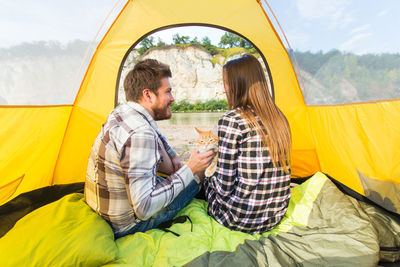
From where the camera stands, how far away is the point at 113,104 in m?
2.14

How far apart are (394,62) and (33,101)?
245cm

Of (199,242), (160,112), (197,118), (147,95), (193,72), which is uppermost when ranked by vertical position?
(193,72)

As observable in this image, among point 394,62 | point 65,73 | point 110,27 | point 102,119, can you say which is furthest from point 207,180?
point 110,27

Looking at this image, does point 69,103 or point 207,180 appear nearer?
point 207,180

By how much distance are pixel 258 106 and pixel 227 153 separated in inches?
12.5

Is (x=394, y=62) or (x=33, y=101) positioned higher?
(x=394, y=62)

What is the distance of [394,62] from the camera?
4.28 ft

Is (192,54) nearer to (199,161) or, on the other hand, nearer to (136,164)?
(199,161)

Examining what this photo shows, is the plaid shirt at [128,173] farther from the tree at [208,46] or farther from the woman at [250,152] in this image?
the tree at [208,46]

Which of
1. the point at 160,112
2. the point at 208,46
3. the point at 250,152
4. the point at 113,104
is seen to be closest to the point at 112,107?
the point at 113,104

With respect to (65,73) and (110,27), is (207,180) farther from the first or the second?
(110,27)

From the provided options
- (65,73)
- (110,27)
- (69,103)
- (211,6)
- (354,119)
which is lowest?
(354,119)

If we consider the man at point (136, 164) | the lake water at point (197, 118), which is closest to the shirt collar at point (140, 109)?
the man at point (136, 164)

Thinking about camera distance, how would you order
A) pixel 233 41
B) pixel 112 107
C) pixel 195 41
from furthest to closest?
pixel 195 41, pixel 233 41, pixel 112 107
